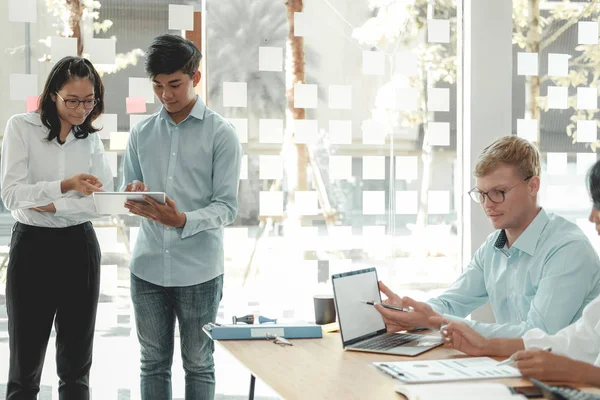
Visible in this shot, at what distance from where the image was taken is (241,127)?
396 cm

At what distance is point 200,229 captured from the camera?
309 cm

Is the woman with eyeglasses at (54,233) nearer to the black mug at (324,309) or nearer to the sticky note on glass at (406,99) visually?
the black mug at (324,309)

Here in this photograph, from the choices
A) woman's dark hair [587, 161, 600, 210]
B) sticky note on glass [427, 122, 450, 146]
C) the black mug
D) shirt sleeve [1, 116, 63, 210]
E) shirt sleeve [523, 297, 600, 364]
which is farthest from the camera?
sticky note on glass [427, 122, 450, 146]

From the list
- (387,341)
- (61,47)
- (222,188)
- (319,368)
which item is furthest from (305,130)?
(319,368)

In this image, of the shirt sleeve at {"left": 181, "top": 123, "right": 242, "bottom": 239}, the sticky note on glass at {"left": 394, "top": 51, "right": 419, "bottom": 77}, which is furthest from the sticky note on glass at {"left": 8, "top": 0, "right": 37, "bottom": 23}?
the sticky note on glass at {"left": 394, "top": 51, "right": 419, "bottom": 77}

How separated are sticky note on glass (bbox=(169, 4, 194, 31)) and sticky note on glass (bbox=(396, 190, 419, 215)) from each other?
1.50 metres

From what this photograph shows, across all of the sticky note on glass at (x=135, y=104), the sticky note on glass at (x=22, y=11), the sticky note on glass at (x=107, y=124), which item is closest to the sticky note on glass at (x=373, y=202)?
the sticky note on glass at (x=135, y=104)

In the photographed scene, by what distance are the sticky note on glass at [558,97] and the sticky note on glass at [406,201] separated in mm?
1044

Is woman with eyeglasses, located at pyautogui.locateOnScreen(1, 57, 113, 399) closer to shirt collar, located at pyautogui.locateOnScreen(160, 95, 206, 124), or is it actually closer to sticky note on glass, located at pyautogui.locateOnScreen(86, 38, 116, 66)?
shirt collar, located at pyautogui.locateOnScreen(160, 95, 206, 124)

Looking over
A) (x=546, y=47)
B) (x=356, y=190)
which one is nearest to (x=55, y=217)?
(x=356, y=190)

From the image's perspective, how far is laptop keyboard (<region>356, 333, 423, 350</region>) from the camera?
2389 mm

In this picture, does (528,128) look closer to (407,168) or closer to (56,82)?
(407,168)

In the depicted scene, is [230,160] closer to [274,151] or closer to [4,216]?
[274,151]

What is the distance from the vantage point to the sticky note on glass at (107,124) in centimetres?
379
